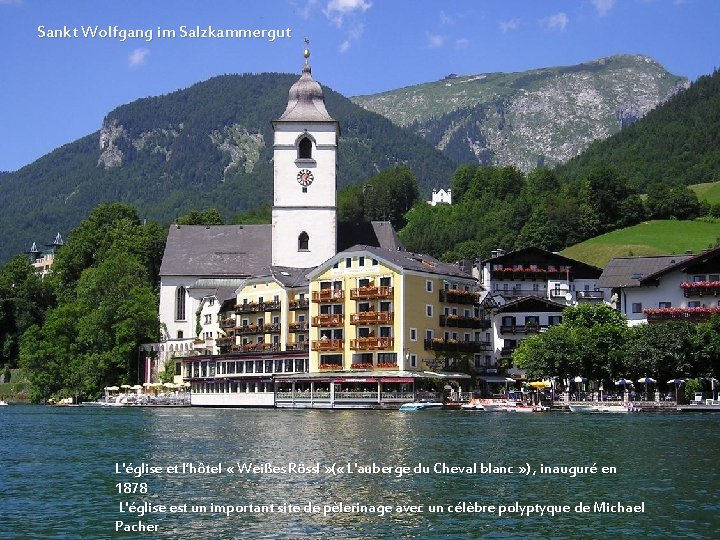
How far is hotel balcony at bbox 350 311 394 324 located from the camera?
103875 millimetres

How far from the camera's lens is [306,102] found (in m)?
128

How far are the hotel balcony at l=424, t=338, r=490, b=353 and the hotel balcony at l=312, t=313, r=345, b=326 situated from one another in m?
7.65

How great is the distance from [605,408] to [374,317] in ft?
83.3

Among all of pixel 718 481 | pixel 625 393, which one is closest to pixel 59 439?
pixel 718 481

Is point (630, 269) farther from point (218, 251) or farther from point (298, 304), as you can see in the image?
point (218, 251)

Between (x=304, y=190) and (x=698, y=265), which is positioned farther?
(x=304, y=190)

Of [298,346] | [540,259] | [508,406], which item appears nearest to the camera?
[508,406]

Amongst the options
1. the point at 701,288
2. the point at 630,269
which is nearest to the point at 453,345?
the point at 630,269

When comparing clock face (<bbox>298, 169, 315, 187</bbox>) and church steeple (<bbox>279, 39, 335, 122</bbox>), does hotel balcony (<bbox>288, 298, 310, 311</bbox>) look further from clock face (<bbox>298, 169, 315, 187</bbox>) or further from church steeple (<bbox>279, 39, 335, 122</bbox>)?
church steeple (<bbox>279, 39, 335, 122</bbox>)

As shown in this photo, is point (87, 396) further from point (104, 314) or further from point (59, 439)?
point (59, 439)

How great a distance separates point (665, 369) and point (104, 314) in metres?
65.5

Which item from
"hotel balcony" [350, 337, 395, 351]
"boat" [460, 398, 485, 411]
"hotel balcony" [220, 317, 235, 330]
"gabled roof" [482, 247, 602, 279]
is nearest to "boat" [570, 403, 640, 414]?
"boat" [460, 398, 485, 411]

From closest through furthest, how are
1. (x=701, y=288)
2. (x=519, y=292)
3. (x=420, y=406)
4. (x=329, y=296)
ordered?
(x=420, y=406) → (x=701, y=288) → (x=329, y=296) → (x=519, y=292)

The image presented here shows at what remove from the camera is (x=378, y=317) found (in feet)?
341
